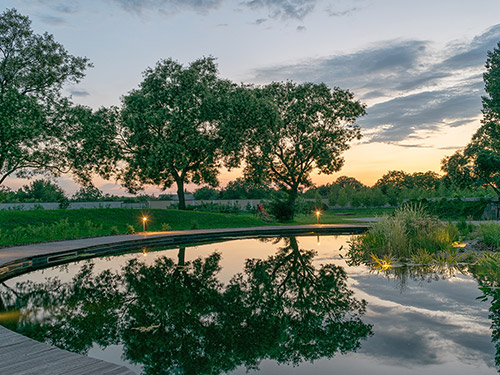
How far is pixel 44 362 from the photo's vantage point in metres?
3.47

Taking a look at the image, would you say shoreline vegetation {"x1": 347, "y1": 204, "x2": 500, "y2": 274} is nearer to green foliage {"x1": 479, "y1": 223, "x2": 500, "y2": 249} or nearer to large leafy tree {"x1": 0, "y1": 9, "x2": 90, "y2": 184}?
green foliage {"x1": 479, "y1": 223, "x2": 500, "y2": 249}

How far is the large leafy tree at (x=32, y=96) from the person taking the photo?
1862cm

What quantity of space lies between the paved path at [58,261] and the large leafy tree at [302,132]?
33.3ft

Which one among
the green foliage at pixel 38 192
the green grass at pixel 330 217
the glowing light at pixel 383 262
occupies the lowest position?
the green grass at pixel 330 217

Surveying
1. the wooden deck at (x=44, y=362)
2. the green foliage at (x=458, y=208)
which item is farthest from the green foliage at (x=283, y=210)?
the wooden deck at (x=44, y=362)

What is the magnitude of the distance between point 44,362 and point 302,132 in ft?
93.2

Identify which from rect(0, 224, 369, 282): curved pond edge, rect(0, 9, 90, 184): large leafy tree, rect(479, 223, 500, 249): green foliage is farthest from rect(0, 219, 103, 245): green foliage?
rect(479, 223, 500, 249): green foliage

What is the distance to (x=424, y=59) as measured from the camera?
19.7 metres

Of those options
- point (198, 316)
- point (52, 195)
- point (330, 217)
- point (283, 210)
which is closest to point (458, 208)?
point (330, 217)

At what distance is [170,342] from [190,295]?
8.03 ft

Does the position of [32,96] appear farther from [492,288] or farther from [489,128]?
[489,128]

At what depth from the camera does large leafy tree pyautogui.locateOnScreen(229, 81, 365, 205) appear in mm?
29781

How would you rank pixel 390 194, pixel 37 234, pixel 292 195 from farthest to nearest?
pixel 390 194, pixel 292 195, pixel 37 234

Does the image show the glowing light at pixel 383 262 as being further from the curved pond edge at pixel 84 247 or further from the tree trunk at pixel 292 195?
the tree trunk at pixel 292 195
